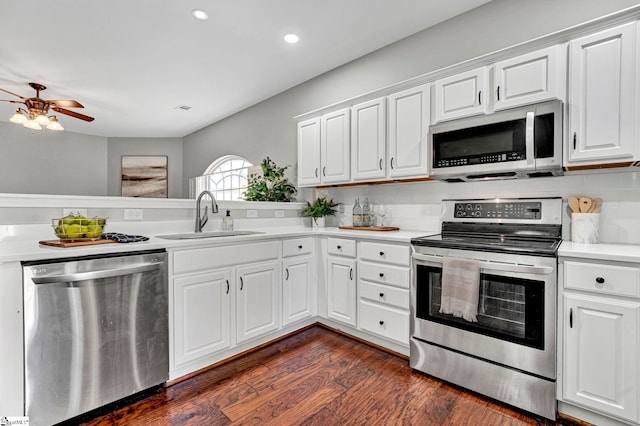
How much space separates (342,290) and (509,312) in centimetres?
130

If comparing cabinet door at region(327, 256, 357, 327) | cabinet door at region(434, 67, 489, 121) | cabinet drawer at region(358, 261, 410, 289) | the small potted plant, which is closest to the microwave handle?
cabinet door at region(434, 67, 489, 121)

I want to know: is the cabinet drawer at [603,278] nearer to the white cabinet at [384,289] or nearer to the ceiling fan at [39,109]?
the white cabinet at [384,289]

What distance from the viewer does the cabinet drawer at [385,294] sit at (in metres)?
2.31

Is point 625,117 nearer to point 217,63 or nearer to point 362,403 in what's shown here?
point 362,403

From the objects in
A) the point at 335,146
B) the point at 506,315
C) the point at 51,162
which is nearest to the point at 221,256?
the point at 335,146

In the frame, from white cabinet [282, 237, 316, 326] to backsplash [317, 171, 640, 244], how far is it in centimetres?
80

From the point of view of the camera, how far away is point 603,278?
154 centimetres

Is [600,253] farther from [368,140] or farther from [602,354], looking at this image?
[368,140]

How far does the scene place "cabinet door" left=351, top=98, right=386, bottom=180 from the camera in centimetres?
277

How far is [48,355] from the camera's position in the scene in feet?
5.03

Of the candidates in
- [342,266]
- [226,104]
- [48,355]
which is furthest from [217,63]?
[48,355]

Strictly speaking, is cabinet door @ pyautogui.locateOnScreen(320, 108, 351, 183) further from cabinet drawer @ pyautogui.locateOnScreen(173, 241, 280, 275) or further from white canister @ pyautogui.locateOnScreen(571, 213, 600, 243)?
white canister @ pyautogui.locateOnScreen(571, 213, 600, 243)

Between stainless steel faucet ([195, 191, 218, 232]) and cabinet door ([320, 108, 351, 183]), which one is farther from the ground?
cabinet door ([320, 108, 351, 183])

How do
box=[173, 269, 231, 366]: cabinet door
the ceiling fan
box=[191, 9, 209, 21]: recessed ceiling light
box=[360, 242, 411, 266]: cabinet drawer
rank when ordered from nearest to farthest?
box=[173, 269, 231, 366]: cabinet door < box=[360, 242, 411, 266]: cabinet drawer < box=[191, 9, 209, 21]: recessed ceiling light < the ceiling fan
